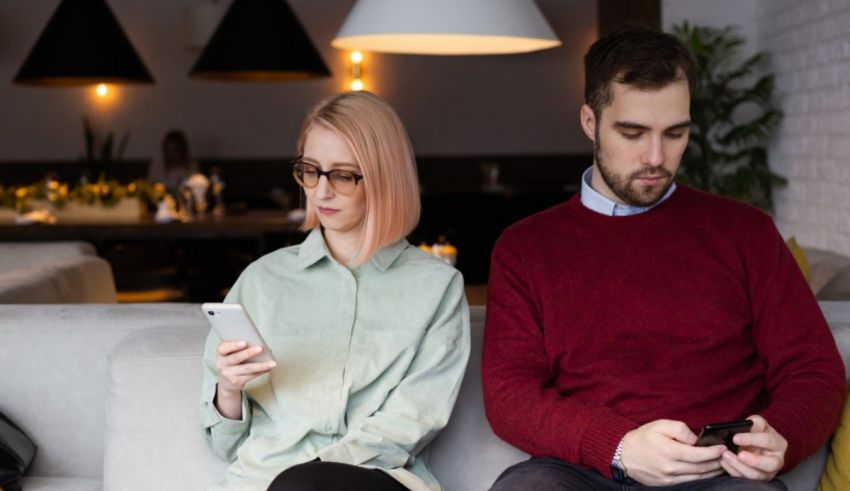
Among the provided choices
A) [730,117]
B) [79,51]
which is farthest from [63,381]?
[730,117]

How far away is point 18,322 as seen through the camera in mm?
2822

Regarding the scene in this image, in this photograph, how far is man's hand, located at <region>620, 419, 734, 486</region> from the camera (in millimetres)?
1952

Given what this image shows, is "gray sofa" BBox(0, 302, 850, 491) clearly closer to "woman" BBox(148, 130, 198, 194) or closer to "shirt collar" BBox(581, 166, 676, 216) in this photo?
"shirt collar" BBox(581, 166, 676, 216)

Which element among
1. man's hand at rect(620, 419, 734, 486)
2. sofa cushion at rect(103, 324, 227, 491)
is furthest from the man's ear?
sofa cushion at rect(103, 324, 227, 491)

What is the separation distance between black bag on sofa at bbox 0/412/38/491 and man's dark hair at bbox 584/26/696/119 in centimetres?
145

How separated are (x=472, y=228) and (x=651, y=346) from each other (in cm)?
680

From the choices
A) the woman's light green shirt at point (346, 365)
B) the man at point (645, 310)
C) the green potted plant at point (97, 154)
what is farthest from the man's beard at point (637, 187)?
the green potted plant at point (97, 154)

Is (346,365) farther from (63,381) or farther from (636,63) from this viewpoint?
(63,381)

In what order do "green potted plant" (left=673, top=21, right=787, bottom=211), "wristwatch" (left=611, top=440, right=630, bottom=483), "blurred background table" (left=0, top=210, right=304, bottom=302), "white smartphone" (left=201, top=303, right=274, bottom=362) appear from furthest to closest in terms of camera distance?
"blurred background table" (left=0, top=210, right=304, bottom=302) → "green potted plant" (left=673, top=21, right=787, bottom=211) → "wristwatch" (left=611, top=440, right=630, bottom=483) → "white smartphone" (left=201, top=303, right=274, bottom=362)

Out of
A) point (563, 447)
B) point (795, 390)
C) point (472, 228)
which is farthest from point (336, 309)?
point (472, 228)

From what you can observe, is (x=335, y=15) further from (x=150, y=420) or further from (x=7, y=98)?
(x=150, y=420)

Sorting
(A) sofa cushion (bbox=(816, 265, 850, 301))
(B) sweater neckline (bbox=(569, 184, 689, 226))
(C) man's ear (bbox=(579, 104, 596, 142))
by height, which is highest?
(C) man's ear (bbox=(579, 104, 596, 142))

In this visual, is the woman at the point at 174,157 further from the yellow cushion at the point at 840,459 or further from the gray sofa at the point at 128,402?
the yellow cushion at the point at 840,459

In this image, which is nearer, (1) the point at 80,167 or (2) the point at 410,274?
(2) the point at 410,274
